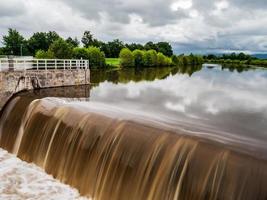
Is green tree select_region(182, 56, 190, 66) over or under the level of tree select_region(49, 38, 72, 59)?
under

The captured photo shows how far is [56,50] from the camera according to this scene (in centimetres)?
6094

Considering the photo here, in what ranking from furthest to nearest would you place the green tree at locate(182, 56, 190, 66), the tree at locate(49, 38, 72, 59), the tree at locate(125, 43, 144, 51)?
the green tree at locate(182, 56, 190, 66) → the tree at locate(125, 43, 144, 51) → the tree at locate(49, 38, 72, 59)

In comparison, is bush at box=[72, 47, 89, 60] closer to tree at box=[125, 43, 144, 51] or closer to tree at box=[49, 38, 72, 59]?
tree at box=[49, 38, 72, 59]

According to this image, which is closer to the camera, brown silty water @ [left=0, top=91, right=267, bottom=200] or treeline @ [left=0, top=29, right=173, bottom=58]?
brown silty water @ [left=0, top=91, right=267, bottom=200]

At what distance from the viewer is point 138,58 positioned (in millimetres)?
93188

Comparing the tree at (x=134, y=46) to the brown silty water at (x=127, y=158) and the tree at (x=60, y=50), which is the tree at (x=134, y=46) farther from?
the brown silty water at (x=127, y=158)

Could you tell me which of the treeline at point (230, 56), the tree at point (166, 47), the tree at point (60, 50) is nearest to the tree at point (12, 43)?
the tree at point (60, 50)

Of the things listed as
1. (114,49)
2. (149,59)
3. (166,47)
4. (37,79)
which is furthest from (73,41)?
(37,79)

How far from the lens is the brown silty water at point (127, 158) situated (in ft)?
28.5

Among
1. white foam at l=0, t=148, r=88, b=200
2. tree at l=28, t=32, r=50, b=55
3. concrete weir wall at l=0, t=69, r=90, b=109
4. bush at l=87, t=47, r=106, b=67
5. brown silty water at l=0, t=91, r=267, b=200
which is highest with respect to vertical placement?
tree at l=28, t=32, r=50, b=55

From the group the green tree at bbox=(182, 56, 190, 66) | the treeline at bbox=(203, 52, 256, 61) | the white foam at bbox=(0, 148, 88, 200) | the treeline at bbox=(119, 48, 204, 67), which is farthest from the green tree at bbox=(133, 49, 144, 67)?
the treeline at bbox=(203, 52, 256, 61)

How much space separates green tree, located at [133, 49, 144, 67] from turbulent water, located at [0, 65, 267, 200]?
249 feet

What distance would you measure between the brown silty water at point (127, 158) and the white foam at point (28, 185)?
0.37 meters

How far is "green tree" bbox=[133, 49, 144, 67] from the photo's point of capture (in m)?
92.1
